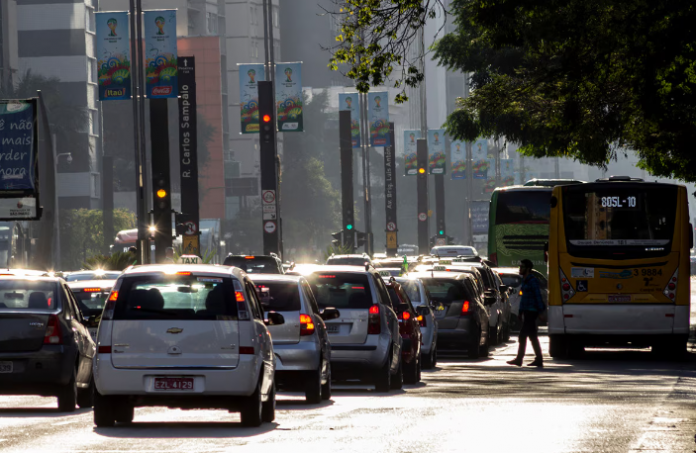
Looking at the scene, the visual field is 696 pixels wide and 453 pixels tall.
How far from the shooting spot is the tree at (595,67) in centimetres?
2111

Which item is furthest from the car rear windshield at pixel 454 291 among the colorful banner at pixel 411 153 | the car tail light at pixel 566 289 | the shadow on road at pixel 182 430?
the colorful banner at pixel 411 153

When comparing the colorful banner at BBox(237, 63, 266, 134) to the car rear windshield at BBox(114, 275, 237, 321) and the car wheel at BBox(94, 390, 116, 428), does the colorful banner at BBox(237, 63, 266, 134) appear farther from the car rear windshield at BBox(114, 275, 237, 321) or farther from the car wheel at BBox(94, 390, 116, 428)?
the car rear windshield at BBox(114, 275, 237, 321)

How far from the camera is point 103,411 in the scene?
14.0 meters

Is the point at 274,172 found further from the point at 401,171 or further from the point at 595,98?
the point at 401,171

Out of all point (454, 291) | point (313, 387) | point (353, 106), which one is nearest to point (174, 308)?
point (313, 387)

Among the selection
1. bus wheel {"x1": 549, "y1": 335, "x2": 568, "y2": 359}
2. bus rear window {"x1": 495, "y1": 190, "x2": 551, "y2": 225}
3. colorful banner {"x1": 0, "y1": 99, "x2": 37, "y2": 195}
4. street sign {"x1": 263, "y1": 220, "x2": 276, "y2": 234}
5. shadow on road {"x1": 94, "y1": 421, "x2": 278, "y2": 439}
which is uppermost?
colorful banner {"x1": 0, "y1": 99, "x2": 37, "y2": 195}

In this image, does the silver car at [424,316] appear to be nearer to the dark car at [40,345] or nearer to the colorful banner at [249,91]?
the dark car at [40,345]

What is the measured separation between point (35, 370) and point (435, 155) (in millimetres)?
81184

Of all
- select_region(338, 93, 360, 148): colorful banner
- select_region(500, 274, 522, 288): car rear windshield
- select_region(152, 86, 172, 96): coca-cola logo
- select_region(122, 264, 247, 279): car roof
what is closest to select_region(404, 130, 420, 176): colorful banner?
select_region(338, 93, 360, 148): colorful banner

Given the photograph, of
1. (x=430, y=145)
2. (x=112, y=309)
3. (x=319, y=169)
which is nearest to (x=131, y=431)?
(x=112, y=309)

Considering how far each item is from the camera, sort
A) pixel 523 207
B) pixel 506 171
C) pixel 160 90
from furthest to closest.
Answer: pixel 506 171 → pixel 523 207 → pixel 160 90

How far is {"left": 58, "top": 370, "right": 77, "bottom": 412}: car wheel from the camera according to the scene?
16219 mm

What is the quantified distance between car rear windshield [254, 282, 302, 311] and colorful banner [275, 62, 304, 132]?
42.3 metres

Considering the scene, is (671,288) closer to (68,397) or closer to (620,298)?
(620,298)
